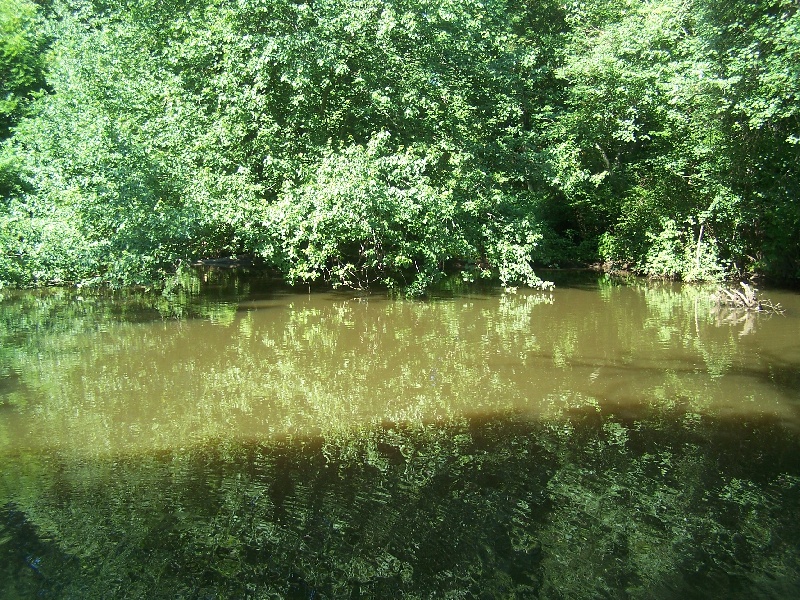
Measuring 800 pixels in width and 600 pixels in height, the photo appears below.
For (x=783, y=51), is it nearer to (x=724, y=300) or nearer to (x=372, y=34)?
(x=724, y=300)

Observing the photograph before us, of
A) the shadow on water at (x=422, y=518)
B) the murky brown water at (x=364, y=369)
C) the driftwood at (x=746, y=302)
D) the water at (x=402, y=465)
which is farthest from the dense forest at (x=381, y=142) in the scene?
the shadow on water at (x=422, y=518)

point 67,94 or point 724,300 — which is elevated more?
point 67,94

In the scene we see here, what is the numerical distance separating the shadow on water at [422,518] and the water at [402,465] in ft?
0.06

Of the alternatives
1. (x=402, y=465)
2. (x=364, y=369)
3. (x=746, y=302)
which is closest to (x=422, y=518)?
(x=402, y=465)

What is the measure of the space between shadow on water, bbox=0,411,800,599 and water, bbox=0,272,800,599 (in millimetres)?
19

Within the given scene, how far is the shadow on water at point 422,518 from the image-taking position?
3.84 metres

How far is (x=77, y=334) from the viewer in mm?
11195

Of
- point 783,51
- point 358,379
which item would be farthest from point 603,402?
point 783,51

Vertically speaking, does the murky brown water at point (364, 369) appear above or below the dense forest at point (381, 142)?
below

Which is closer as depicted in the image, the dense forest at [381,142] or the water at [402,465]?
the water at [402,465]

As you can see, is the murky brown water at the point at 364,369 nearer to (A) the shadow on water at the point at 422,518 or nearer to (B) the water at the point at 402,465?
(B) the water at the point at 402,465

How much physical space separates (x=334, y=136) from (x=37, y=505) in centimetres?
1250

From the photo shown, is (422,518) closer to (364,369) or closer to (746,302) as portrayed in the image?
(364,369)

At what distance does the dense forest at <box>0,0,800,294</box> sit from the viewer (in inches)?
540
